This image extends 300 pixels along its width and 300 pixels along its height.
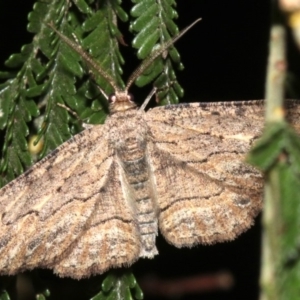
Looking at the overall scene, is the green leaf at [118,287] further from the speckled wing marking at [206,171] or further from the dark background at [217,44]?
the dark background at [217,44]

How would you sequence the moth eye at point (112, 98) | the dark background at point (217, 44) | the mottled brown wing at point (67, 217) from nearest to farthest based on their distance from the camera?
the mottled brown wing at point (67, 217) → the moth eye at point (112, 98) → the dark background at point (217, 44)

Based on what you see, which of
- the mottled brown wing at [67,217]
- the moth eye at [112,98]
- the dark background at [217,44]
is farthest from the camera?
the dark background at [217,44]

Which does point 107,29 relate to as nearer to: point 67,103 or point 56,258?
point 67,103

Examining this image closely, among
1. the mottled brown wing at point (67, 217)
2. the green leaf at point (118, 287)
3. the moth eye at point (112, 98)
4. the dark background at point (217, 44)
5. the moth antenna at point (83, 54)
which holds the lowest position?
the green leaf at point (118, 287)

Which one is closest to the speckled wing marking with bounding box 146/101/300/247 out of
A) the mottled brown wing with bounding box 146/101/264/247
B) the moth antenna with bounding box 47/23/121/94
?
the mottled brown wing with bounding box 146/101/264/247

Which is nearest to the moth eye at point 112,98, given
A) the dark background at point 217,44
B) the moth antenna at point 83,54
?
the moth antenna at point 83,54

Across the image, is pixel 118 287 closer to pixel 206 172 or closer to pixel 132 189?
pixel 132 189

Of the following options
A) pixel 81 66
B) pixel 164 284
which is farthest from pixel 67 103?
pixel 164 284
